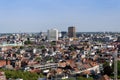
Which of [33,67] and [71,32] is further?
[71,32]

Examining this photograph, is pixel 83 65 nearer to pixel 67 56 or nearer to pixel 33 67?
pixel 33 67

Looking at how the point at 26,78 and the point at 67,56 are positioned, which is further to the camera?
the point at 67,56

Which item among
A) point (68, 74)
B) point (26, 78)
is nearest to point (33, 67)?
point (68, 74)

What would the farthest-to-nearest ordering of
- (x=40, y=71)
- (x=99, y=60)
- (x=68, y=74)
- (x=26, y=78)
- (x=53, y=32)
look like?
(x=53, y=32) < (x=99, y=60) < (x=40, y=71) < (x=68, y=74) < (x=26, y=78)

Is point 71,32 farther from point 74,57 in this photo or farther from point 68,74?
point 68,74

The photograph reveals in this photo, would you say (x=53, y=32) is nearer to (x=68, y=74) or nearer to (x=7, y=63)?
(x=7, y=63)

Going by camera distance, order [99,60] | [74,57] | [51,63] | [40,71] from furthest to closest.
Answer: [74,57] → [99,60] → [51,63] → [40,71]

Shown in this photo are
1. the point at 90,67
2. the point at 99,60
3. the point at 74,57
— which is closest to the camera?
the point at 90,67

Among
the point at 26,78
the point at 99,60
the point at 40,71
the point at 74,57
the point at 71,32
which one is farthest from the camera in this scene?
the point at 71,32

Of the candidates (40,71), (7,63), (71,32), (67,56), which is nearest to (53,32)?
(71,32)
